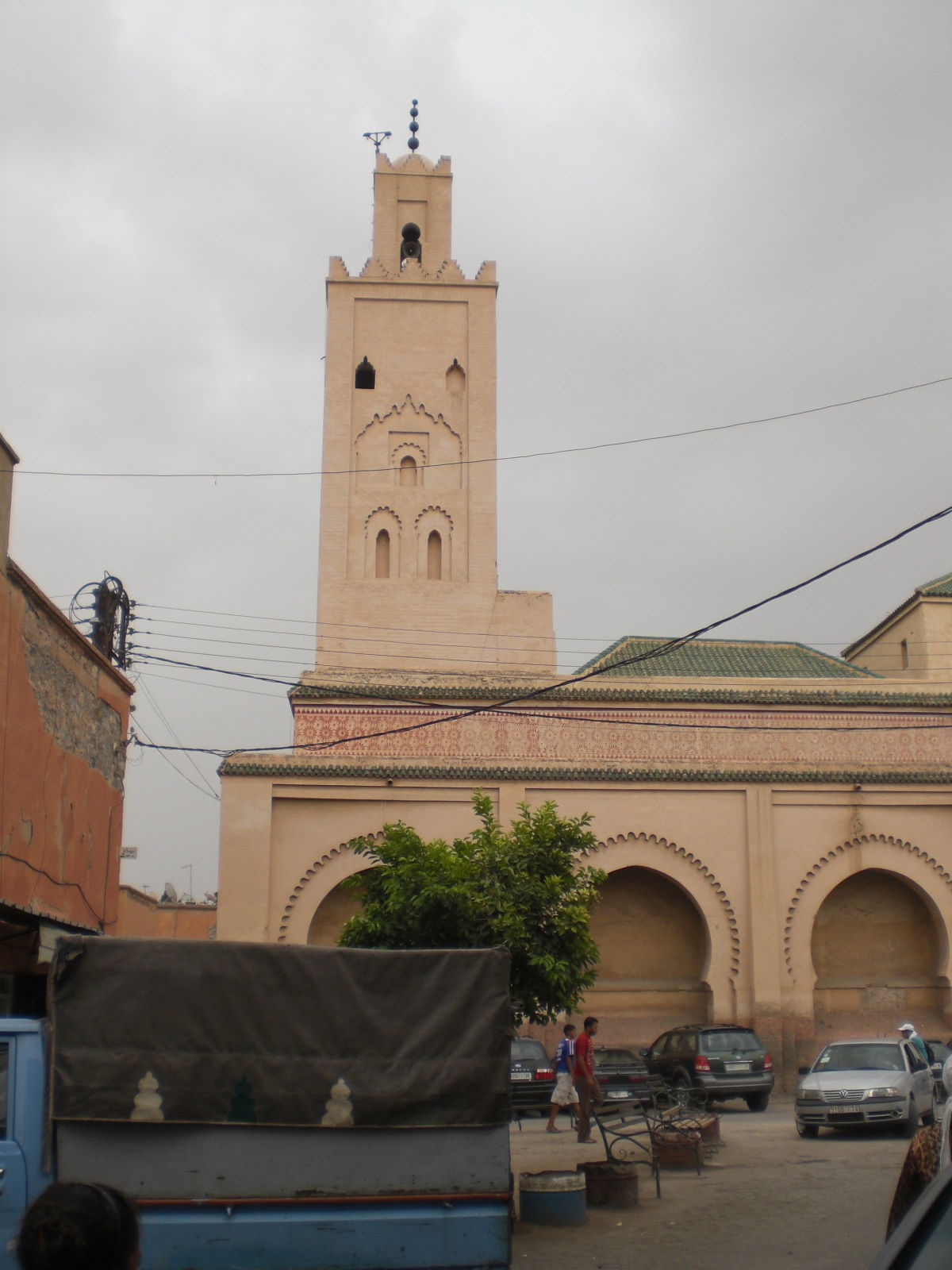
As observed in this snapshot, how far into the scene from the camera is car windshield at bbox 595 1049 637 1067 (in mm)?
19734

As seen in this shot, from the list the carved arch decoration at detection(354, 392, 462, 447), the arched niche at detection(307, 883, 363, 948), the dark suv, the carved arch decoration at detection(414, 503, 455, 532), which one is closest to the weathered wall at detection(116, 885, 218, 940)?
the arched niche at detection(307, 883, 363, 948)

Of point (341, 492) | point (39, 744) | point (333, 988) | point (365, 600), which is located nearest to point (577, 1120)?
point (39, 744)

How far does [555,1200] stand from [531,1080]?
29.4ft

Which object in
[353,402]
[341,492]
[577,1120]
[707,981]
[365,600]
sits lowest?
[577,1120]

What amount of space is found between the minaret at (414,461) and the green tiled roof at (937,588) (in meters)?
8.03

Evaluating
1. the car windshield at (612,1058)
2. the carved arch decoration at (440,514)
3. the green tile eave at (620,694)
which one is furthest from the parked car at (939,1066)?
the carved arch decoration at (440,514)

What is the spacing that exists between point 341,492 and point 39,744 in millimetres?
15565

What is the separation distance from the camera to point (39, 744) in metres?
12.7

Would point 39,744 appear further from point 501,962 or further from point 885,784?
point 885,784

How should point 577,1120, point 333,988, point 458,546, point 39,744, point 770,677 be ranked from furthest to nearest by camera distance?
1. point 458,546
2. point 770,677
3. point 577,1120
4. point 39,744
5. point 333,988

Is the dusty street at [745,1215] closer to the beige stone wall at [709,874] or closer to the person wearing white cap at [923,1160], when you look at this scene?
the person wearing white cap at [923,1160]

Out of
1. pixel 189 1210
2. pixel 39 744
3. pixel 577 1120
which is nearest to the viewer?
pixel 189 1210

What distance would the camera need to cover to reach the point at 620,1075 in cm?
1938

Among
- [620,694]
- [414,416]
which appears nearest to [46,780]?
[620,694]
